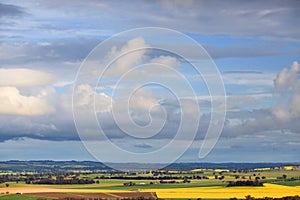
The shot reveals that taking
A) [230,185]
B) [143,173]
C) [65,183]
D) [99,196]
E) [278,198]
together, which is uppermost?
[143,173]

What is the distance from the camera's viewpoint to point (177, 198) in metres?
70.0

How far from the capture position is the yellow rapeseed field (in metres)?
73.1

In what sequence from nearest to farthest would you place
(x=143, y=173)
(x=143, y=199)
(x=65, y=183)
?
(x=143, y=199)
(x=65, y=183)
(x=143, y=173)

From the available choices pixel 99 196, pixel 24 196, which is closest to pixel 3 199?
pixel 24 196

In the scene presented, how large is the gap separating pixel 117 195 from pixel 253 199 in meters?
16.9

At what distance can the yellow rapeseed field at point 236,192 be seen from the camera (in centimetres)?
7306

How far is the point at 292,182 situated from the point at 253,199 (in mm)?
29326

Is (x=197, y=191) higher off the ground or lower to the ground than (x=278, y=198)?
higher

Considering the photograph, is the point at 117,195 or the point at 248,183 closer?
the point at 117,195

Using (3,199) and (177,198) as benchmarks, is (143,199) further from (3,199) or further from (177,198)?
(3,199)

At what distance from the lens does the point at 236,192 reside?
260 feet

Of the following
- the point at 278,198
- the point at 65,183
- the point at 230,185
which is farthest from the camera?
the point at 65,183

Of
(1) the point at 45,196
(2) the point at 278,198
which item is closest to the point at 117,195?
(1) the point at 45,196

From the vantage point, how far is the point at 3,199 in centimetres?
7450
